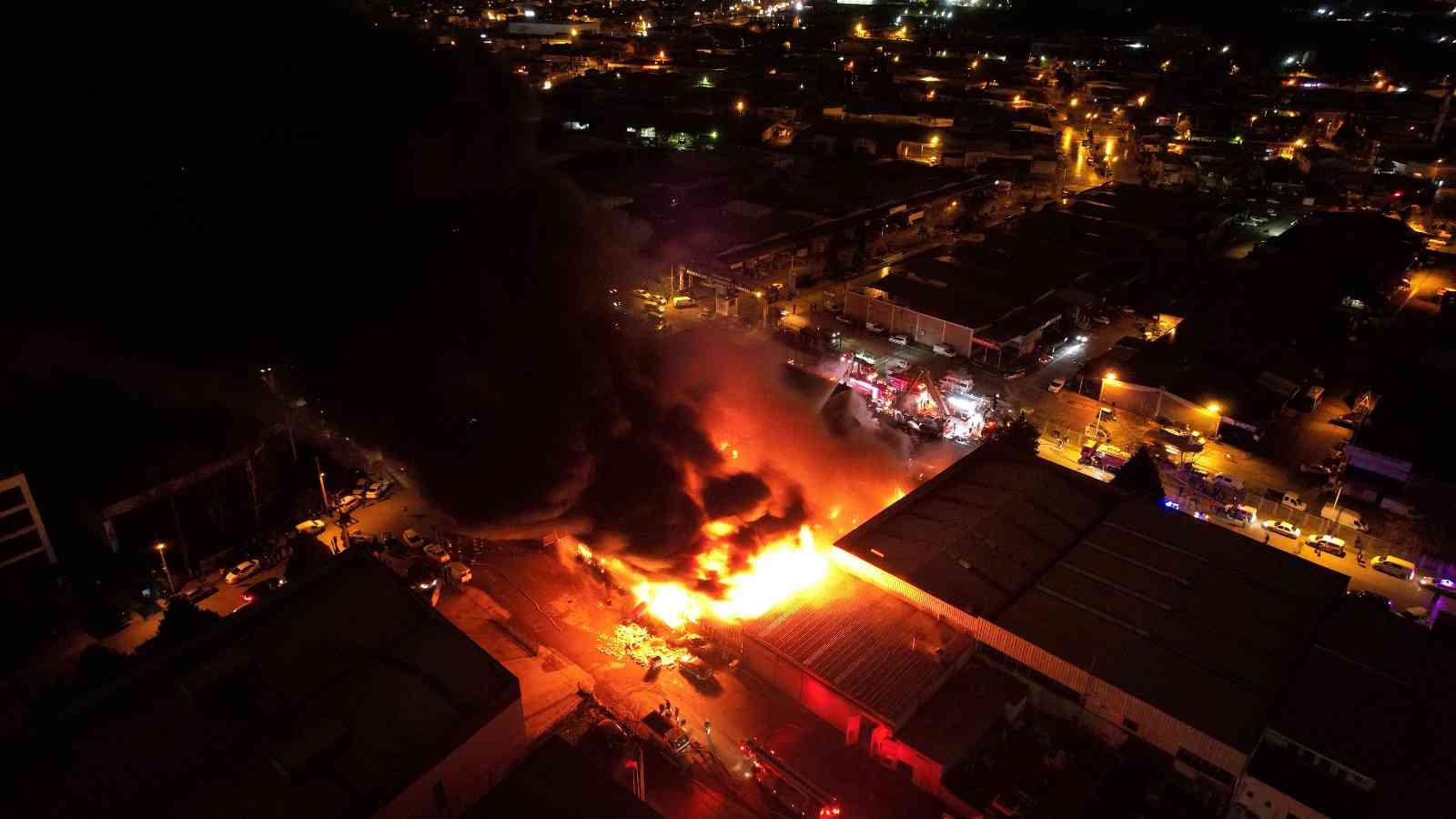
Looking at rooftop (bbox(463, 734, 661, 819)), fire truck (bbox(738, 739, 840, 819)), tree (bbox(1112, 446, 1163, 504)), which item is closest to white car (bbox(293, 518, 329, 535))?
rooftop (bbox(463, 734, 661, 819))

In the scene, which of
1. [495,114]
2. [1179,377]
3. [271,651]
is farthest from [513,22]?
[271,651]

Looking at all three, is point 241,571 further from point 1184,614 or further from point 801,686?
point 1184,614

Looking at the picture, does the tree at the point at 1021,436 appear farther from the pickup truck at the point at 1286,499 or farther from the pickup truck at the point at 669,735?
the pickup truck at the point at 669,735

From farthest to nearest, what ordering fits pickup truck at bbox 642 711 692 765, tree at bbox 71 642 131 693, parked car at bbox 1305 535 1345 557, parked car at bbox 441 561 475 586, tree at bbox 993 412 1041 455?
tree at bbox 993 412 1041 455 < parked car at bbox 1305 535 1345 557 < parked car at bbox 441 561 475 586 < tree at bbox 71 642 131 693 < pickup truck at bbox 642 711 692 765

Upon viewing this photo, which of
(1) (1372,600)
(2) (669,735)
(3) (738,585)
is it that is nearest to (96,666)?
(2) (669,735)

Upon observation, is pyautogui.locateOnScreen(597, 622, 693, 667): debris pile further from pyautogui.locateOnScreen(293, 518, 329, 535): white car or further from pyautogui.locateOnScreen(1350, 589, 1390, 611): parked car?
pyautogui.locateOnScreen(1350, 589, 1390, 611): parked car
